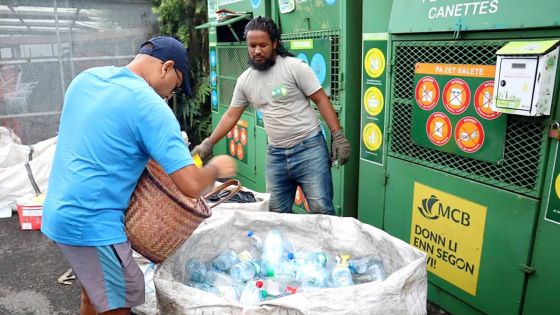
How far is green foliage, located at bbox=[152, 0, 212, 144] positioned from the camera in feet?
22.0

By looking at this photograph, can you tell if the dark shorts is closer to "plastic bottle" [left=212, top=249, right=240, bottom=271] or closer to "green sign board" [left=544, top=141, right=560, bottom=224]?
"plastic bottle" [left=212, top=249, right=240, bottom=271]

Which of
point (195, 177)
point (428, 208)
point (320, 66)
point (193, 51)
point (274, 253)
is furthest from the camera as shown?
point (193, 51)

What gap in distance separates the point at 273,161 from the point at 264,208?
35 centimetres

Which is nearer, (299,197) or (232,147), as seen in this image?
(299,197)

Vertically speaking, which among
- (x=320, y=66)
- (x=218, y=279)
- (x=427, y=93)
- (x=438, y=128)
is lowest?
(x=218, y=279)

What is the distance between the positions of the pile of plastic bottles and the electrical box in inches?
40.6

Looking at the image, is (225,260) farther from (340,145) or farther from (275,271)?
(340,145)

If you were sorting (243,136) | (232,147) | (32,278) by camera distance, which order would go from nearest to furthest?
(32,278) → (243,136) → (232,147)

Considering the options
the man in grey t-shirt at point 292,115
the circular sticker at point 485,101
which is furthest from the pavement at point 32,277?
the circular sticker at point 485,101

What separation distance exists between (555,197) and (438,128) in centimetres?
78

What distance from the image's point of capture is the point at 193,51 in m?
7.05

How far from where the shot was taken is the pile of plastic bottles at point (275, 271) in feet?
6.84

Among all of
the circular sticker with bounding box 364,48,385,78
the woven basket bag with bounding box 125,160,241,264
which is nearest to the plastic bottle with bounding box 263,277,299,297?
the woven basket bag with bounding box 125,160,241,264

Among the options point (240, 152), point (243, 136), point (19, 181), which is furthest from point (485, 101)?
point (19, 181)
